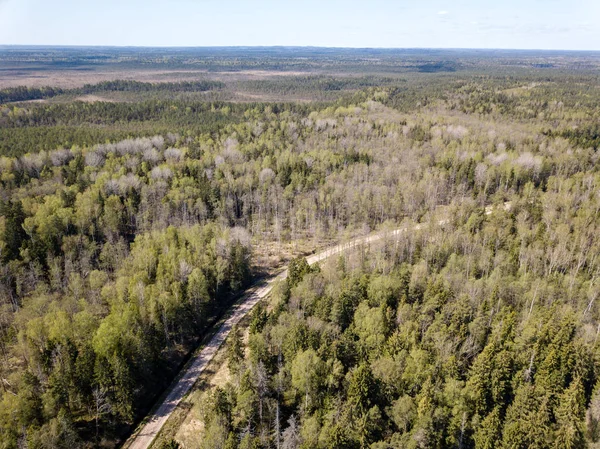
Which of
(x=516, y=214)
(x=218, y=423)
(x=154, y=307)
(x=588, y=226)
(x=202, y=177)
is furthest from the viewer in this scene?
(x=202, y=177)

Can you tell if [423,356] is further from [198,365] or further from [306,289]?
[198,365]

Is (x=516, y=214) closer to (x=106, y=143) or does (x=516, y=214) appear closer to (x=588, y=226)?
(x=588, y=226)

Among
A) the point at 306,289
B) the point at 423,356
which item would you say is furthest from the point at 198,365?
the point at 423,356

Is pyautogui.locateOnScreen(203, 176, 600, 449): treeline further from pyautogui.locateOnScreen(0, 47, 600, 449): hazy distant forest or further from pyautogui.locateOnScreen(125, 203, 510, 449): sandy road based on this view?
pyautogui.locateOnScreen(125, 203, 510, 449): sandy road

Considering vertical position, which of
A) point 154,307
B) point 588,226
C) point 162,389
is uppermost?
point 588,226

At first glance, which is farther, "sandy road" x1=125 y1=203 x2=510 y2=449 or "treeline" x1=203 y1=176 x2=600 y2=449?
"sandy road" x1=125 y1=203 x2=510 y2=449

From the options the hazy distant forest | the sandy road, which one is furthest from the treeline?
the sandy road

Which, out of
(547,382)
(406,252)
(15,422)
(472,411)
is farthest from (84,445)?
(406,252)
